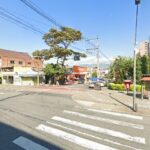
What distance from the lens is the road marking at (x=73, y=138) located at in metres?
9.21

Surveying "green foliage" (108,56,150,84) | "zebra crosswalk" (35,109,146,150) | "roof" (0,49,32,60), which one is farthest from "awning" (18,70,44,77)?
"zebra crosswalk" (35,109,146,150)

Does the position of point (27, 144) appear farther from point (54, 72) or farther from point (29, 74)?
point (29, 74)

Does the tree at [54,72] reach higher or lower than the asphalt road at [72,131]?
higher

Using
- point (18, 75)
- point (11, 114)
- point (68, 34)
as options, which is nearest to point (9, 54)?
point (18, 75)

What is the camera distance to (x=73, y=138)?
10.2 meters

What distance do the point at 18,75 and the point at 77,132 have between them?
45520mm

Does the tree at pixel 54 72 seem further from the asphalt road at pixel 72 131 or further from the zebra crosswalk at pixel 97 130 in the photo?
the zebra crosswalk at pixel 97 130

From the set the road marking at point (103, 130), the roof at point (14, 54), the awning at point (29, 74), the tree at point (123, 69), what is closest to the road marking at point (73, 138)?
the road marking at point (103, 130)

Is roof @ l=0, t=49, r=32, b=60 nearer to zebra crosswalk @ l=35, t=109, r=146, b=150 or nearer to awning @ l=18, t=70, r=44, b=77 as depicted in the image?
awning @ l=18, t=70, r=44, b=77

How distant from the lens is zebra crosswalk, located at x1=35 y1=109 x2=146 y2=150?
31.6ft

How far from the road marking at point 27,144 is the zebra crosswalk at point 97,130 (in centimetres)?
115

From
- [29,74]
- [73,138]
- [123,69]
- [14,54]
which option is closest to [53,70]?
[29,74]

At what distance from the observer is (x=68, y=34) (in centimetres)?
5528

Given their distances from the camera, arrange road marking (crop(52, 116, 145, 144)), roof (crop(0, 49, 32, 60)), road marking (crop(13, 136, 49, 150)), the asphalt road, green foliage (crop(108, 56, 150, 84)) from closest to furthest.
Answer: road marking (crop(13, 136, 49, 150)) < the asphalt road < road marking (crop(52, 116, 145, 144)) < green foliage (crop(108, 56, 150, 84)) < roof (crop(0, 49, 32, 60))
